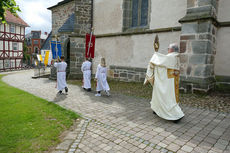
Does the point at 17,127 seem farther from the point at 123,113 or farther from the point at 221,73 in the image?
the point at 221,73

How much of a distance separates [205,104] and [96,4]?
10.3 metres

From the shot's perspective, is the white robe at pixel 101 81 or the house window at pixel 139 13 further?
the house window at pixel 139 13

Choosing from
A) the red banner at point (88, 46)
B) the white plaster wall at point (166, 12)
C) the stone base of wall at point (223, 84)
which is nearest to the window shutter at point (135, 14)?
the white plaster wall at point (166, 12)

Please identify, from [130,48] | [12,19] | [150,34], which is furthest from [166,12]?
[12,19]

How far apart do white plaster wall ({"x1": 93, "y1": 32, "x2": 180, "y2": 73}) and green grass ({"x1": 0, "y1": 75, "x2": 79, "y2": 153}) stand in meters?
6.24

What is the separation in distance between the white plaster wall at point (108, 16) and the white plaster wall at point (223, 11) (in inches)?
224

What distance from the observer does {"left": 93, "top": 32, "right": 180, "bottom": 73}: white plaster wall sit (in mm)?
9281

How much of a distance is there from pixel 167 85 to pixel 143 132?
56.1 inches

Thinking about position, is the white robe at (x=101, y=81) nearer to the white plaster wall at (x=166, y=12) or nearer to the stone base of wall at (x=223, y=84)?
the white plaster wall at (x=166, y=12)

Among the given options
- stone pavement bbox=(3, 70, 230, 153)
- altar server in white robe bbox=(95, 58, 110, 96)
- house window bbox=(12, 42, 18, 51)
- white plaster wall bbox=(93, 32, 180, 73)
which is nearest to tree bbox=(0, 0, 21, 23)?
stone pavement bbox=(3, 70, 230, 153)

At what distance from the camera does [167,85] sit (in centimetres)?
447

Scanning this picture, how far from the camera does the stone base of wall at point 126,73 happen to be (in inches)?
408

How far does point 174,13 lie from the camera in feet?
29.0

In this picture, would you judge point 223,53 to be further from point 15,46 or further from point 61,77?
point 15,46
